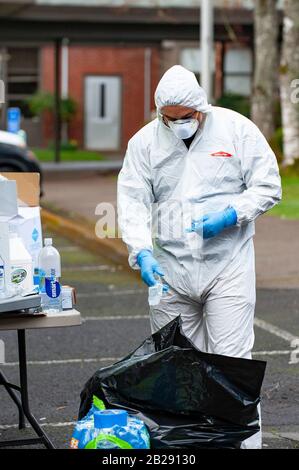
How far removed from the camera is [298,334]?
9062mm

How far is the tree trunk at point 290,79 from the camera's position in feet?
72.4

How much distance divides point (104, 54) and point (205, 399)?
34704 mm

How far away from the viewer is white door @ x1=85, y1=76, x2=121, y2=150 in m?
38.9

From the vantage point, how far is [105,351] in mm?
8539

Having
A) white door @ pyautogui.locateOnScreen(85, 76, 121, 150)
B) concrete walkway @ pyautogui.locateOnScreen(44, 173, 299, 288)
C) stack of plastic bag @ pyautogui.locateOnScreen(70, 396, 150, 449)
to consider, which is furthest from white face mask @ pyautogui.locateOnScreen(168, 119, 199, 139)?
white door @ pyautogui.locateOnScreen(85, 76, 121, 150)

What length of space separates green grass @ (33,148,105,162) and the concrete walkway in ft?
23.7

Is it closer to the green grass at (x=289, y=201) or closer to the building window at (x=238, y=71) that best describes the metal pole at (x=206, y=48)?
the green grass at (x=289, y=201)

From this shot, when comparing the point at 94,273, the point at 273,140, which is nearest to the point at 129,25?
the point at 273,140

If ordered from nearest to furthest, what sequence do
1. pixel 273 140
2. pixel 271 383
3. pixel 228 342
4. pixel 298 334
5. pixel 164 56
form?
1. pixel 228 342
2. pixel 271 383
3. pixel 298 334
4. pixel 273 140
5. pixel 164 56

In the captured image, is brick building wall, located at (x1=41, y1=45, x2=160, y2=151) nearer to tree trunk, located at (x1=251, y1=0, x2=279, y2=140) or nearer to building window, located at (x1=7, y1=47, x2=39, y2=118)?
building window, located at (x1=7, y1=47, x2=39, y2=118)

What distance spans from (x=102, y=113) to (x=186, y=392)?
3481 cm

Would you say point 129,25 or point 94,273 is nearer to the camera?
point 94,273
